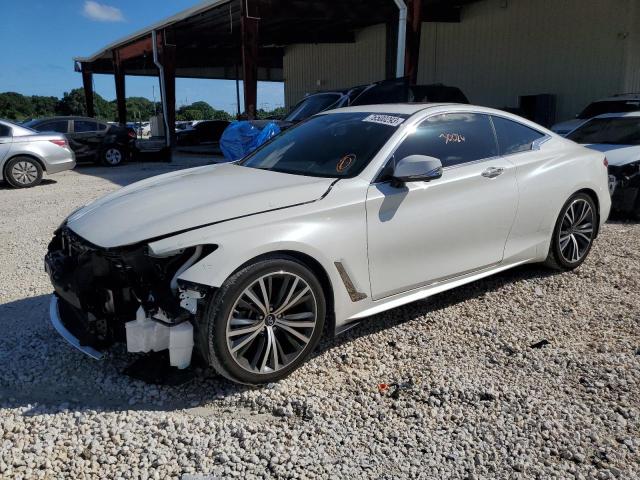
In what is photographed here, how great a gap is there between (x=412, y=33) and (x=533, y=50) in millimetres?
4510

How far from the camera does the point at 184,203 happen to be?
10.5ft

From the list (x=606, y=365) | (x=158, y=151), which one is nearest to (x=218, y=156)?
(x=158, y=151)

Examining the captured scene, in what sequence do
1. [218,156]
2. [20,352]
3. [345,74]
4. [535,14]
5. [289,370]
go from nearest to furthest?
[289,370] → [20,352] → [535,14] → [218,156] → [345,74]

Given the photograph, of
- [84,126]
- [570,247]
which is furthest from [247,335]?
[84,126]

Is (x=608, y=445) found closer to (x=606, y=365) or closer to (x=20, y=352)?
(x=606, y=365)

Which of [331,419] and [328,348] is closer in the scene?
[331,419]

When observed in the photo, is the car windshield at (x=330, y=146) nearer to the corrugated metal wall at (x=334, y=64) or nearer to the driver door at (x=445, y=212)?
the driver door at (x=445, y=212)

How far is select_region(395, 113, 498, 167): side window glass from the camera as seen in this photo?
12.3 ft

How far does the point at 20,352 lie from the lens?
346 cm

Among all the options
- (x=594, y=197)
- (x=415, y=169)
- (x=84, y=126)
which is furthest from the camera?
(x=84, y=126)

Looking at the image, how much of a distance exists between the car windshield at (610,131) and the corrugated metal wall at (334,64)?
13712 millimetres

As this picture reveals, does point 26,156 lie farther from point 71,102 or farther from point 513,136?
point 71,102

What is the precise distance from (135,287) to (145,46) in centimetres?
1967

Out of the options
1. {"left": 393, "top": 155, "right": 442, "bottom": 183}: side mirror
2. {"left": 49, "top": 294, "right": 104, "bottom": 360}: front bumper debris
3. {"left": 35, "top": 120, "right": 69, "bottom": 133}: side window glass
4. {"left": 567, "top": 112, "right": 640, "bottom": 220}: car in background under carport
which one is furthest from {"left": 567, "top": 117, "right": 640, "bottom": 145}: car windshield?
{"left": 35, "top": 120, "right": 69, "bottom": 133}: side window glass
